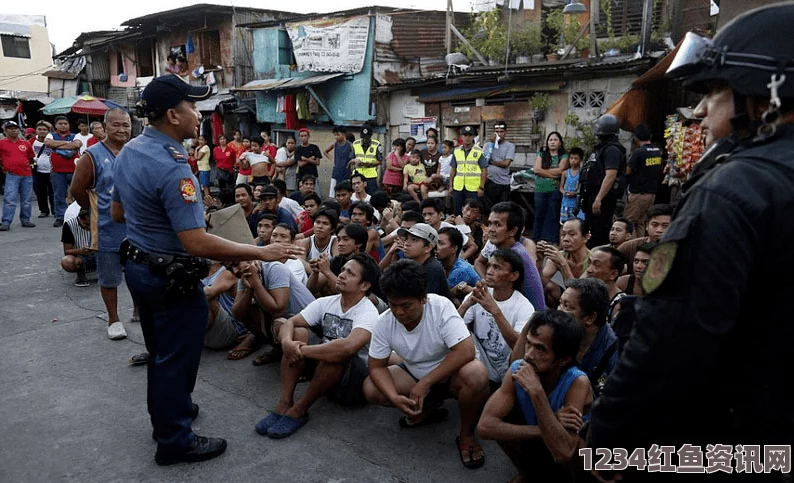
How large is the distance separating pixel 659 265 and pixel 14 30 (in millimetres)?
34052

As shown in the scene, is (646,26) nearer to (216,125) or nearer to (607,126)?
(607,126)

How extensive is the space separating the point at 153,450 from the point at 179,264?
120 centimetres

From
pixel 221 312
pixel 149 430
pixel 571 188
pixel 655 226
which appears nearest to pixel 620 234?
pixel 655 226

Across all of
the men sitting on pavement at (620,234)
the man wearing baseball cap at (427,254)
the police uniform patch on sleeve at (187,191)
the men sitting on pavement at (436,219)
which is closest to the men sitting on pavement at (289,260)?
the man wearing baseball cap at (427,254)

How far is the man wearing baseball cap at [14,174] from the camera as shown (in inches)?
390

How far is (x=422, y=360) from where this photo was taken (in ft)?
11.1

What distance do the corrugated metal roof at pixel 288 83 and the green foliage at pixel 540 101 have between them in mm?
5798

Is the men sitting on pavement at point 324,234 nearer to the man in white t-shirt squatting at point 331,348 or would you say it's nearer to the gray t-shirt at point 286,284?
the gray t-shirt at point 286,284

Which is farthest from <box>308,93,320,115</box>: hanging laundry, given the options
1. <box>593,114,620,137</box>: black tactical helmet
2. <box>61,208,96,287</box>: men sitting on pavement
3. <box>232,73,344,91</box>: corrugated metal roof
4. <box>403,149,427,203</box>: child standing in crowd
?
<box>593,114,620,137</box>: black tactical helmet

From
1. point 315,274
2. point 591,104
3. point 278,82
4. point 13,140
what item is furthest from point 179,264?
point 278,82

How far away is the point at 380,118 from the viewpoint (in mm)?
13570

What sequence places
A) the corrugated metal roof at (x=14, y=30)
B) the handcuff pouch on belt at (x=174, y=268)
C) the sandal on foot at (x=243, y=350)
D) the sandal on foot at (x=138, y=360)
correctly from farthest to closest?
the corrugated metal roof at (x=14, y=30) < the sandal on foot at (x=243, y=350) < the sandal on foot at (x=138, y=360) < the handcuff pouch on belt at (x=174, y=268)

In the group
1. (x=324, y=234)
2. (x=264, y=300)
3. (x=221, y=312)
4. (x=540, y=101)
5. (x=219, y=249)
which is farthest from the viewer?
(x=540, y=101)

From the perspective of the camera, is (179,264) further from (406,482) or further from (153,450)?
(406,482)
